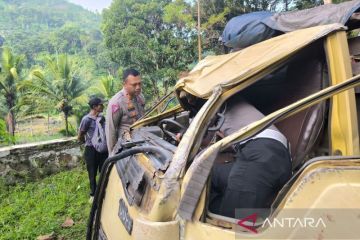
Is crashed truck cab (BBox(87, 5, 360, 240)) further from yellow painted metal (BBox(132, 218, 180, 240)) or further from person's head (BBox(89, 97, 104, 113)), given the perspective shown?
person's head (BBox(89, 97, 104, 113))

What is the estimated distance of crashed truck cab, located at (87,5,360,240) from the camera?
4.28 ft

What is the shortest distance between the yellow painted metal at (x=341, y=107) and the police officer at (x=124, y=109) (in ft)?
7.30

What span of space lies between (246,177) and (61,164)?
5.21m

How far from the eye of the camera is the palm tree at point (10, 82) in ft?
79.6

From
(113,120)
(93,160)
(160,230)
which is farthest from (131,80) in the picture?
(160,230)

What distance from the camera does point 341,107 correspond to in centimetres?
192

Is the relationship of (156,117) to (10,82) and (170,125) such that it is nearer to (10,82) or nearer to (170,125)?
(170,125)

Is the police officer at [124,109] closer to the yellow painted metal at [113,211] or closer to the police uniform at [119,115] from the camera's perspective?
the police uniform at [119,115]

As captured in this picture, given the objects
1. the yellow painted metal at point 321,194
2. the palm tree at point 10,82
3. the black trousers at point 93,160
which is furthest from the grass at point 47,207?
the palm tree at point 10,82

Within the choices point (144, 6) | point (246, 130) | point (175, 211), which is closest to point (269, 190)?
point (246, 130)

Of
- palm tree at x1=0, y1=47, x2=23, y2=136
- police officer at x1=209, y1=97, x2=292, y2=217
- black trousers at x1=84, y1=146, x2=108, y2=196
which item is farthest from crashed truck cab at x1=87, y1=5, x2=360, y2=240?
palm tree at x1=0, y1=47, x2=23, y2=136

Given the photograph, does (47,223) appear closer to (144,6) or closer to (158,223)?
(158,223)

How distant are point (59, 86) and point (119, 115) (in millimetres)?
→ 20699

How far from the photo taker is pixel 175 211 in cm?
157
